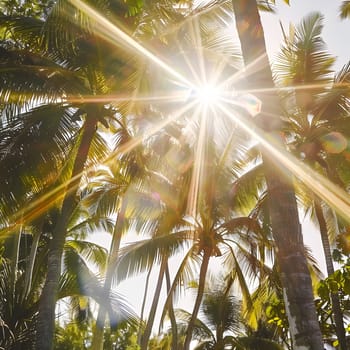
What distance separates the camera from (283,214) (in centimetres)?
418

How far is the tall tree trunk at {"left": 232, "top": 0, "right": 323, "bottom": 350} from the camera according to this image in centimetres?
374

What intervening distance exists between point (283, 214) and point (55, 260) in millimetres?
5199

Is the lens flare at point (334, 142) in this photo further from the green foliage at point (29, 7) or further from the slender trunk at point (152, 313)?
the green foliage at point (29, 7)

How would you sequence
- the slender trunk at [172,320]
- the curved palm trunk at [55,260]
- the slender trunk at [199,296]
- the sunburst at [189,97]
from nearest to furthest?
1. the curved palm trunk at [55,260]
2. the sunburst at [189,97]
3. the slender trunk at [199,296]
4. the slender trunk at [172,320]

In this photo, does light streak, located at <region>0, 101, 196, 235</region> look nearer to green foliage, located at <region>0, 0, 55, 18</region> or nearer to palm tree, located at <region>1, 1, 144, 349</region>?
palm tree, located at <region>1, 1, 144, 349</region>

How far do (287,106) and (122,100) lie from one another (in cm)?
559

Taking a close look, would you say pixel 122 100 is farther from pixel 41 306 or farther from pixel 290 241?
pixel 290 241

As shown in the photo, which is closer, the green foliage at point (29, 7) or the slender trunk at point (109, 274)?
the green foliage at point (29, 7)

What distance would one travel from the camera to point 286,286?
12.9 feet

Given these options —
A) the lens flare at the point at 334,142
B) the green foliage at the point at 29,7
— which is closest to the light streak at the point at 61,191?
the green foliage at the point at 29,7

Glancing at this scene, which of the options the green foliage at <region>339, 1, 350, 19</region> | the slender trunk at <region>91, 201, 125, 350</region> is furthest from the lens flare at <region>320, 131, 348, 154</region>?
the slender trunk at <region>91, 201, 125, 350</region>

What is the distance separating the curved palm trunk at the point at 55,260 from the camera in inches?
290

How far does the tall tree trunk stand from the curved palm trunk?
4866 millimetres

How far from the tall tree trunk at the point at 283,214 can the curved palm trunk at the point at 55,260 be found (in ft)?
16.0
